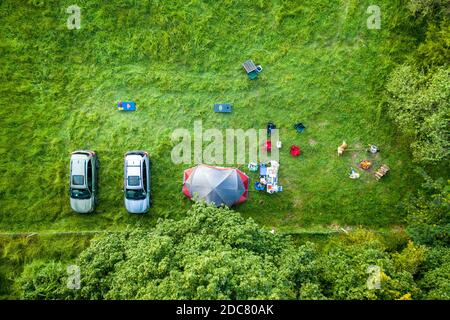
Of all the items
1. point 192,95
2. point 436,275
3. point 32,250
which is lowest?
point 436,275

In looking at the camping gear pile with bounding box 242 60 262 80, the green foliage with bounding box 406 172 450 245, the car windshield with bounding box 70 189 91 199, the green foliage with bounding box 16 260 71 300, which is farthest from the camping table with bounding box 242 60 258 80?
the green foliage with bounding box 16 260 71 300

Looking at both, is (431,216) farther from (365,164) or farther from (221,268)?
(221,268)

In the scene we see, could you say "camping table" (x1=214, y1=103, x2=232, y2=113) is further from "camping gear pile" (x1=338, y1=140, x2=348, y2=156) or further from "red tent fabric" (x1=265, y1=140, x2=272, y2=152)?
A: "camping gear pile" (x1=338, y1=140, x2=348, y2=156)

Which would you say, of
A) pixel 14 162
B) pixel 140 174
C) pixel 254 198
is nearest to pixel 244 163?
pixel 254 198

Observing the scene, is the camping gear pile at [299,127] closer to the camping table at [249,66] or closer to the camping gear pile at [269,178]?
the camping gear pile at [269,178]

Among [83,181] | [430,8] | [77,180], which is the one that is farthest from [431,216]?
[77,180]

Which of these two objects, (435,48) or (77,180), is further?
(77,180)

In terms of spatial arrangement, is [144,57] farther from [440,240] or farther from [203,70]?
[440,240]
